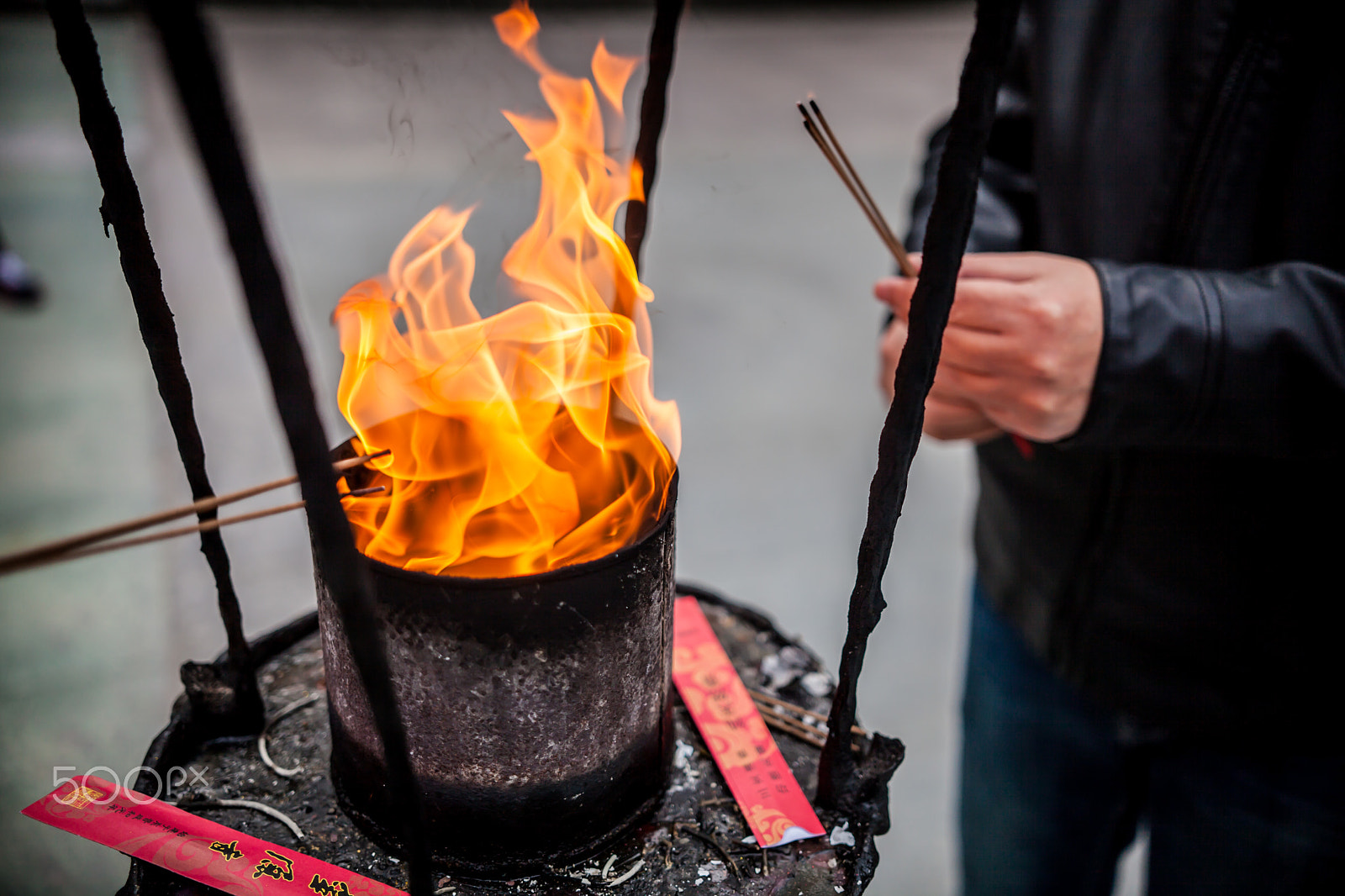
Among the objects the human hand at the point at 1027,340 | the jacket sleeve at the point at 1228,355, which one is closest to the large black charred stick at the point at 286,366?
the human hand at the point at 1027,340

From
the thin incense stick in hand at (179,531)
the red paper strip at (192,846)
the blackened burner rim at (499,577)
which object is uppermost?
the thin incense stick in hand at (179,531)

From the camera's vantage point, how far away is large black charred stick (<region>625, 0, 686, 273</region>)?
89 cm

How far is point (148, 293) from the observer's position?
818mm

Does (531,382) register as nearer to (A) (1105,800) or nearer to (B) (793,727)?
(B) (793,727)

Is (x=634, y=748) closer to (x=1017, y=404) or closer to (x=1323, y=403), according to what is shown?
(x=1017, y=404)

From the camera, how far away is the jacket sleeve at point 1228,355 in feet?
3.01

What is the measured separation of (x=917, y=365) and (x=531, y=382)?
45 cm

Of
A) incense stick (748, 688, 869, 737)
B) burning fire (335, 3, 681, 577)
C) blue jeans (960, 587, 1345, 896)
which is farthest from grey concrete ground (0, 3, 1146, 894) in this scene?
incense stick (748, 688, 869, 737)

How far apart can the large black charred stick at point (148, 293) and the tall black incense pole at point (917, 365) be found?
22.7 inches

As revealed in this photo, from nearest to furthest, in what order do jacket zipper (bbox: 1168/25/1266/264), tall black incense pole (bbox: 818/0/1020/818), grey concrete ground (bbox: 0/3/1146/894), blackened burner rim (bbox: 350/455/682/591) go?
tall black incense pole (bbox: 818/0/1020/818)
blackened burner rim (bbox: 350/455/682/591)
jacket zipper (bbox: 1168/25/1266/264)
grey concrete ground (bbox: 0/3/1146/894)

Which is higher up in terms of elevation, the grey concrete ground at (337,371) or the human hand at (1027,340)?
the human hand at (1027,340)

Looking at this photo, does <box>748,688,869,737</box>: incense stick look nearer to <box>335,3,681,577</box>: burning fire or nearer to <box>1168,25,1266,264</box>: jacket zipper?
<box>335,3,681,577</box>: burning fire

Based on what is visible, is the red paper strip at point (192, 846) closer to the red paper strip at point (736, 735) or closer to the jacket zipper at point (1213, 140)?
the red paper strip at point (736, 735)

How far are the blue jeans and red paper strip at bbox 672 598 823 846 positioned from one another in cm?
53
